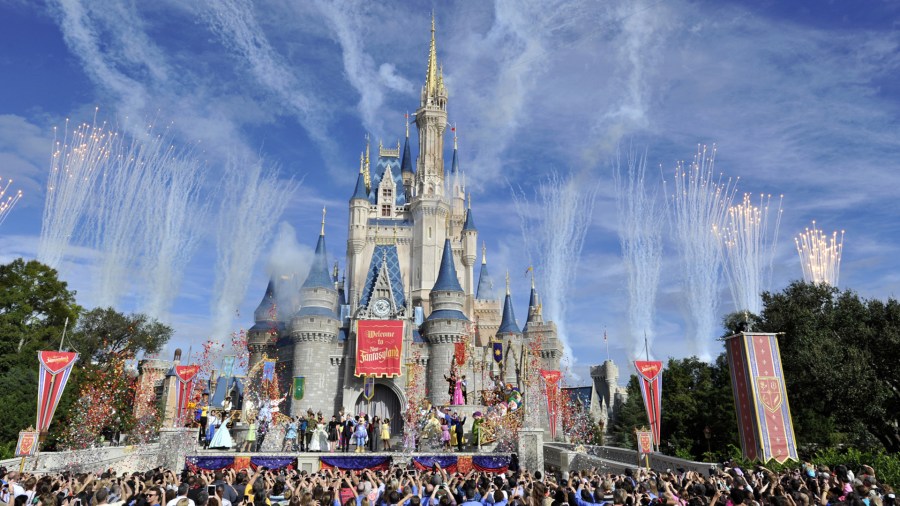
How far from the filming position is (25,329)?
35344mm

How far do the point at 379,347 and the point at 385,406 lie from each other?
5175mm

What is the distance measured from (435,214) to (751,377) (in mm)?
42648

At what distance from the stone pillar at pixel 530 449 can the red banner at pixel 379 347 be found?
23.9 metres

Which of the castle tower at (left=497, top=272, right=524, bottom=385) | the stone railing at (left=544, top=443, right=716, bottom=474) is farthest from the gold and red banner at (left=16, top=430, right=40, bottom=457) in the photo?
the castle tower at (left=497, top=272, right=524, bottom=385)

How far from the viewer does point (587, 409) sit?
59.9 metres

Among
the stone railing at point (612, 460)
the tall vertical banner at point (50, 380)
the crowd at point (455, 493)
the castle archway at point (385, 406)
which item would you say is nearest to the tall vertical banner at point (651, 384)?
the stone railing at point (612, 460)

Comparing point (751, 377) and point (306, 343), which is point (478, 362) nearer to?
point (306, 343)

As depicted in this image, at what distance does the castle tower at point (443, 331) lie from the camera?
46.2 metres

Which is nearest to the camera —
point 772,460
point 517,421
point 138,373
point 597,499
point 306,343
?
point 597,499

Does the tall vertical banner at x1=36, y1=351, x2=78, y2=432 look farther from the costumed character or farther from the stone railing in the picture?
the stone railing

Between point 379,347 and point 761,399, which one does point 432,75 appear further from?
point 761,399

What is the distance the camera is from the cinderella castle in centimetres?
4612

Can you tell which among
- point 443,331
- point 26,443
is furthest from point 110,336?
point 26,443

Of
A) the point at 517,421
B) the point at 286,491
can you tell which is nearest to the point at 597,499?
the point at 286,491
